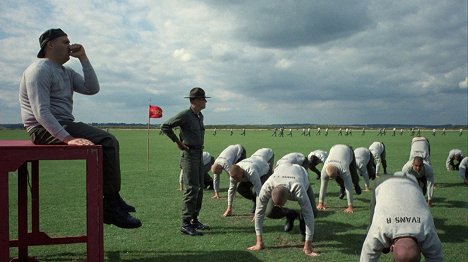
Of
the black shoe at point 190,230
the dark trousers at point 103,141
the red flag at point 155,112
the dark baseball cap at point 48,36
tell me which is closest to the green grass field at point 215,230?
the black shoe at point 190,230

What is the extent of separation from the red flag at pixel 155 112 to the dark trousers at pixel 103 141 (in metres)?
13.1

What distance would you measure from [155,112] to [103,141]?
13400 millimetres

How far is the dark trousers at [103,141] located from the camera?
4023mm

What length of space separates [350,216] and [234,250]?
3.43m

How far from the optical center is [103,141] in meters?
4.05

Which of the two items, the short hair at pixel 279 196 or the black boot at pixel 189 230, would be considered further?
the black boot at pixel 189 230

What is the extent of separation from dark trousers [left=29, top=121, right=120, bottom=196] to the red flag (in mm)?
13123

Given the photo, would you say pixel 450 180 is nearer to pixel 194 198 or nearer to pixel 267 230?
pixel 267 230

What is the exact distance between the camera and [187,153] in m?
7.26

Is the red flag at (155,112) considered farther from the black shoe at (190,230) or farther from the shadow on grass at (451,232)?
the shadow on grass at (451,232)

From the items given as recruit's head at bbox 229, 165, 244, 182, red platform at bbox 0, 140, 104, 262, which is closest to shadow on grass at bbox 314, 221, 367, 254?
recruit's head at bbox 229, 165, 244, 182

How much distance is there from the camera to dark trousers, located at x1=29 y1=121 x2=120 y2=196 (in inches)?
158

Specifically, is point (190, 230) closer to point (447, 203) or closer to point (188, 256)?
point (188, 256)

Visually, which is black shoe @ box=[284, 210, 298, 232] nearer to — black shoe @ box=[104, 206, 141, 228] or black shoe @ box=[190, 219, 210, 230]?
black shoe @ box=[190, 219, 210, 230]
